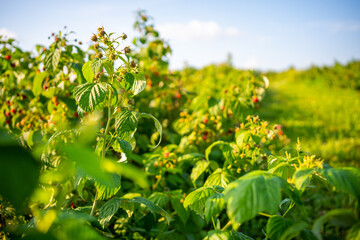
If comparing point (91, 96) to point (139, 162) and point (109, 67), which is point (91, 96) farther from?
point (139, 162)

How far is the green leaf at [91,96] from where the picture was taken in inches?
46.6

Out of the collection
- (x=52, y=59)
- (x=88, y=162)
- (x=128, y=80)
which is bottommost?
(x=88, y=162)

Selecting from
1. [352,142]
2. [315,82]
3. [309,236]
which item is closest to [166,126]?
[309,236]

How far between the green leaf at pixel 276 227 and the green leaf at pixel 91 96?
944mm

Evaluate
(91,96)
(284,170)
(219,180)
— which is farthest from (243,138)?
(91,96)

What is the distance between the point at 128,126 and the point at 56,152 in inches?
36.1

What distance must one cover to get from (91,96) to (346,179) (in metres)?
1.10

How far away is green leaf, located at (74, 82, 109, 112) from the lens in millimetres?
1185

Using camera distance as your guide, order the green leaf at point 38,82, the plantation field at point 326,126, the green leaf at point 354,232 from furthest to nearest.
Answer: the plantation field at point 326,126, the green leaf at point 38,82, the green leaf at point 354,232

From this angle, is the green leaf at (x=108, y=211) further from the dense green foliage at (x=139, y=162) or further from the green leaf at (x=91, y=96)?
the green leaf at (x=91, y=96)

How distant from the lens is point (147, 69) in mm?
3117

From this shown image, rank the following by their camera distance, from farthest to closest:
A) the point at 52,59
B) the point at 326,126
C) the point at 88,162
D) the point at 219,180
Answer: the point at 326,126 → the point at 52,59 → the point at 219,180 → the point at 88,162

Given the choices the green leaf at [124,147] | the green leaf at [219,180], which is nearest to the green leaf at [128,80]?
the green leaf at [124,147]

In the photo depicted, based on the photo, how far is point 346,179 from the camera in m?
0.76
